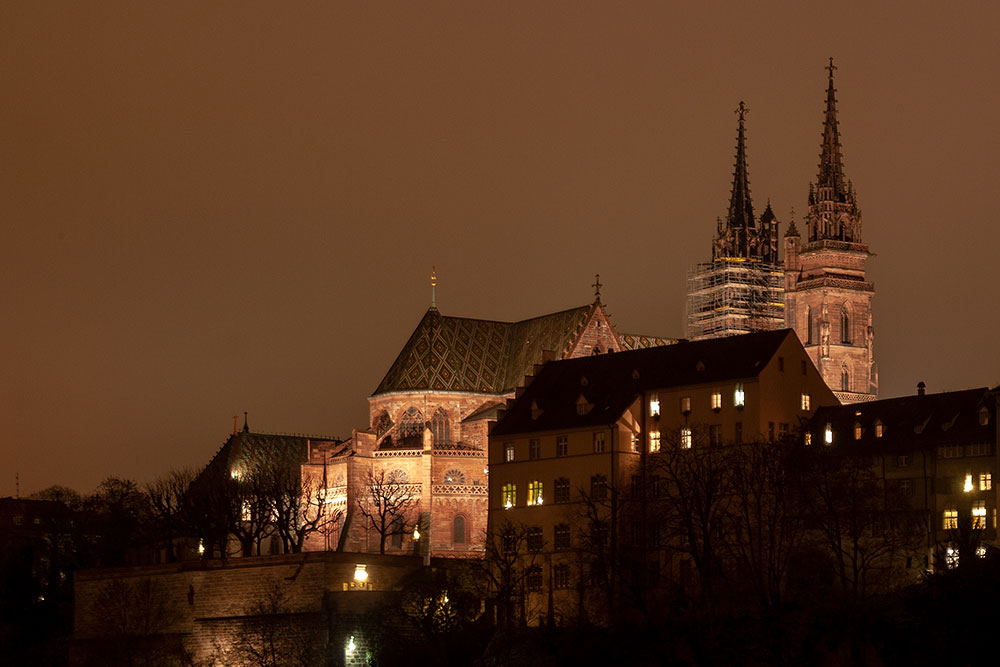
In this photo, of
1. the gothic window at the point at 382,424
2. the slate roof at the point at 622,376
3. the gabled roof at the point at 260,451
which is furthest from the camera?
the gabled roof at the point at 260,451

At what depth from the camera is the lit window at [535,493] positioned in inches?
4215

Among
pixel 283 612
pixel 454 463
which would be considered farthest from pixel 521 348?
pixel 283 612

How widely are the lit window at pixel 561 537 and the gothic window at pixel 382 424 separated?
30.1 m

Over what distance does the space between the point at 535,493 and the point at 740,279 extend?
7595cm

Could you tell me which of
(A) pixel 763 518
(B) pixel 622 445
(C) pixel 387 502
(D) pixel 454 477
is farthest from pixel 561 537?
(D) pixel 454 477

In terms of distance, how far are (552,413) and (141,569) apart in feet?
74.3

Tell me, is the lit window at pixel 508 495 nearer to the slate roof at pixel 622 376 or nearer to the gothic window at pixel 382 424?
the slate roof at pixel 622 376

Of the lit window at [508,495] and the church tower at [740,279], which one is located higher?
the church tower at [740,279]

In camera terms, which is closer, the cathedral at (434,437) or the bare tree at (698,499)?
the bare tree at (698,499)

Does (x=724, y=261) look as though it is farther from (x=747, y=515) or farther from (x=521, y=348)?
(x=747, y=515)

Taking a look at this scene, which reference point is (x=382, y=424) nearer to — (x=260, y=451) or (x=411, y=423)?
(x=411, y=423)

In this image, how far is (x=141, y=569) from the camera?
10762cm

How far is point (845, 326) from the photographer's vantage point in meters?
172

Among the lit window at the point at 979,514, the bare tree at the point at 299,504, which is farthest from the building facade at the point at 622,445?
the bare tree at the point at 299,504
